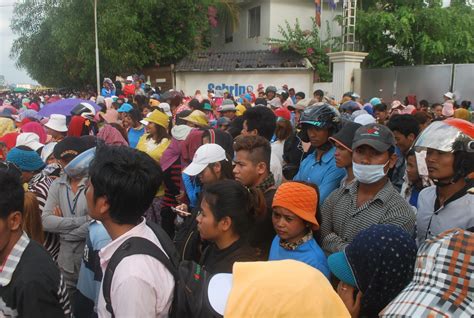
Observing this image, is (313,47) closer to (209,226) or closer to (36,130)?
(36,130)

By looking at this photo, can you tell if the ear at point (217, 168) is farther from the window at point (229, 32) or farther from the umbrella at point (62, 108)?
the window at point (229, 32)

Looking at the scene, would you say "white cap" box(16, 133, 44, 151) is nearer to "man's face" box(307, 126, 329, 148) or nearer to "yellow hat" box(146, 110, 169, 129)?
"yellow hat" box(146, 110, 169, 129)

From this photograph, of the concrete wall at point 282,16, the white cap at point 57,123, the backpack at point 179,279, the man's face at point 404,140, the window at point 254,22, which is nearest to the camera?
the backpack at point 179,279

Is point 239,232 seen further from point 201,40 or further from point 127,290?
point 201,40

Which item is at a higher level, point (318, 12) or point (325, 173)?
point (318, 12)

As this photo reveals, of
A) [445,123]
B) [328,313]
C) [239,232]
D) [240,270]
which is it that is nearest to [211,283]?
[240,270]

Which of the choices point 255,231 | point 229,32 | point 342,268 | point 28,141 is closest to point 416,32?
point 229,32

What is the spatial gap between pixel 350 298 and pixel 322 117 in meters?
1.79

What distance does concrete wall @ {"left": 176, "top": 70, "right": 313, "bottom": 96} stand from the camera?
689 inches

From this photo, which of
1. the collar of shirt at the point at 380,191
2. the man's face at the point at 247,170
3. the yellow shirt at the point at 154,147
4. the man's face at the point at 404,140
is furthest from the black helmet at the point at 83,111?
the collar of shirt at the point at 380,191

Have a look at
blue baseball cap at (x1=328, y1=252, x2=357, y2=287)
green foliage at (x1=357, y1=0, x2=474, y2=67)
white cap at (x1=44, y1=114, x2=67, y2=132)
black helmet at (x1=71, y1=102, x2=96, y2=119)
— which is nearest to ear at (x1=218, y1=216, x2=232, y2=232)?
blue baseball cap at (x1=328, y1=252, x2=357, y2=287)

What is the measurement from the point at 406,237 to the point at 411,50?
59.3 ft

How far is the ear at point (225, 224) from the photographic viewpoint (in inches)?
99.4

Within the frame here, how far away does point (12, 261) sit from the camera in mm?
1877
